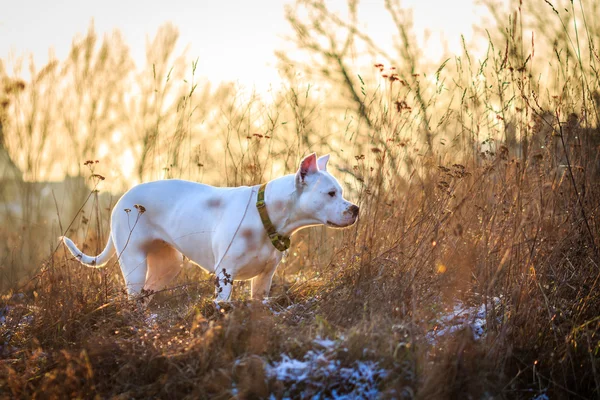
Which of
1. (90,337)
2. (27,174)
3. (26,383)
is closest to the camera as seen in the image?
(26,383)

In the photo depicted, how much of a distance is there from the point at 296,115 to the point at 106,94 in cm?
229

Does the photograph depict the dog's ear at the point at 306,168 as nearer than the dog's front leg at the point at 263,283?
Yes

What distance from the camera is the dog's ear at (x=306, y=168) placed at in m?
4.43

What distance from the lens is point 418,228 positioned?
14.3ft

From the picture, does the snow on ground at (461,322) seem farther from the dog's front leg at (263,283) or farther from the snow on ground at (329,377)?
the dog's front leg at (263,283)

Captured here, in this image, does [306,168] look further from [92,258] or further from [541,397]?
[541,397]

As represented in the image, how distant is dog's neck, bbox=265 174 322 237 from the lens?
451 cm

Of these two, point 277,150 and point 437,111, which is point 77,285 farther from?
point 437,111

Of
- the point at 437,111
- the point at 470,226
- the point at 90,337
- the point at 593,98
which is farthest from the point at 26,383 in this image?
the point at 437,111

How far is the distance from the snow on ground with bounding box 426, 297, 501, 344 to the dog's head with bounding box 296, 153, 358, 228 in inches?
36.5

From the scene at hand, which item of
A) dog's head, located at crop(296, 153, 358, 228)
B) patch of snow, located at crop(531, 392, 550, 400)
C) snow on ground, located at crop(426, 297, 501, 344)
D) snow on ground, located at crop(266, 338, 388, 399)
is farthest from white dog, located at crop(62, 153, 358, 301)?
patch of snow, located at crop(531, 392, 550, 400)

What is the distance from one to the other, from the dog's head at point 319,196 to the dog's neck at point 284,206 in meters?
0.05

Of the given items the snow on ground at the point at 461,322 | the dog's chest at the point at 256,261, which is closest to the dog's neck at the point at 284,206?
the dog's chest at the point at 256,261

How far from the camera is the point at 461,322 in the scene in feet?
12.1
